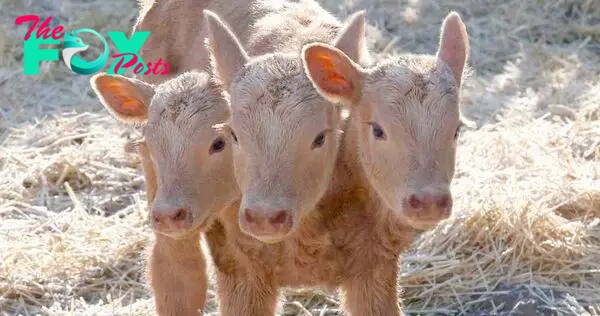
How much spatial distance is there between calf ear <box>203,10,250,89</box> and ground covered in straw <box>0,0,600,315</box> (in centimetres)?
178

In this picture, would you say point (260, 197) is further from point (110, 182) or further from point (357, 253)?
point (110, 182)

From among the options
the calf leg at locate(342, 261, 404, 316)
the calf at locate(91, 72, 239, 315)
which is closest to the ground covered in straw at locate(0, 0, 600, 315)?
the calf leg at locate(342, 261, 404, 316)

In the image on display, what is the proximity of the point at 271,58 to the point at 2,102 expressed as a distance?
509 centimetres

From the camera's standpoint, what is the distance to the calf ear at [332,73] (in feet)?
15.4

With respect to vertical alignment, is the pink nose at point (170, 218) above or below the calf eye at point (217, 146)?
below

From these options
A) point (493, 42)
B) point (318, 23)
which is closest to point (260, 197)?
point (318, 23)

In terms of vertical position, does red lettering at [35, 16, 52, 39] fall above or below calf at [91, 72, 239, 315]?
below

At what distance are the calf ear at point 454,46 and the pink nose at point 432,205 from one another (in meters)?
0.75

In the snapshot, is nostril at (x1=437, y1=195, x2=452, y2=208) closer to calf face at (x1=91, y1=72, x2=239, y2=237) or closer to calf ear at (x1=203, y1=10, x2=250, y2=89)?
calf face at (x1=91, y1=72, x2=239, y2=237)

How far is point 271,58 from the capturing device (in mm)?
4895

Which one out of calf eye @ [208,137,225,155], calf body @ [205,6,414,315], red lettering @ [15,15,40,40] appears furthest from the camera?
red lettering @ [15,15,40,40]

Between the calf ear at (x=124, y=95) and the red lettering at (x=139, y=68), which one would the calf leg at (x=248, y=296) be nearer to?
the calf ear at (x=124, y=95)

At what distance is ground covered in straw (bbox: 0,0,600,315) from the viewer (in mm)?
6434

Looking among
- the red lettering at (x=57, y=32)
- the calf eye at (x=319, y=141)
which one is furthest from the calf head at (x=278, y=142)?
the red lettering at (x=57, y=32)
